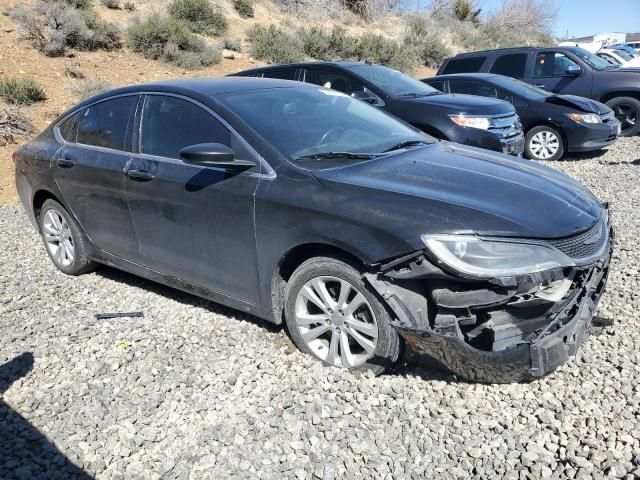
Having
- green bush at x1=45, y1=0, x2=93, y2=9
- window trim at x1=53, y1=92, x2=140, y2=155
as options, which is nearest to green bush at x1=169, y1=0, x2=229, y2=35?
green bush at x1=45, y1=0, x2=93, y2=9

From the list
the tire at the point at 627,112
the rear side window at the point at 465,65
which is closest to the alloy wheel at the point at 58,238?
the rear side window at the point at 465,65

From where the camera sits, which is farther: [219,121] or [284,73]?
[284,73]

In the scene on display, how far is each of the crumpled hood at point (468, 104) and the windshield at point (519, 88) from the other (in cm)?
157

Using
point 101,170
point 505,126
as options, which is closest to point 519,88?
point 505,126

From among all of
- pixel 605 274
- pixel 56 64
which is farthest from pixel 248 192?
pixel 56 64

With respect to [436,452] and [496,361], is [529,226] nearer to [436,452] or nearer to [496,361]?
[496,361]

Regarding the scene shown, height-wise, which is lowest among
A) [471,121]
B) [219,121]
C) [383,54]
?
[383,54]

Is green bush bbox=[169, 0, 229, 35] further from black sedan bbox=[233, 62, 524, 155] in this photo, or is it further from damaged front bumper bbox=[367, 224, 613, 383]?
damaged front bumper bbox=[367, 224, 613, 383]

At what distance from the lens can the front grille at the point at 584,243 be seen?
9.45 feet

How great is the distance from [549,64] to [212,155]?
33.7 feet

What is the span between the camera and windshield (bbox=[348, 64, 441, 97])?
835 cm

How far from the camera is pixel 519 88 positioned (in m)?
9.98

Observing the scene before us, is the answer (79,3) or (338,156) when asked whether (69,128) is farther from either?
(79,3)

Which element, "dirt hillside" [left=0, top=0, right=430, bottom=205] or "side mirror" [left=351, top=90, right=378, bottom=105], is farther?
"dirt hillside" [left=0, top=0, right=430, bottom=205]
